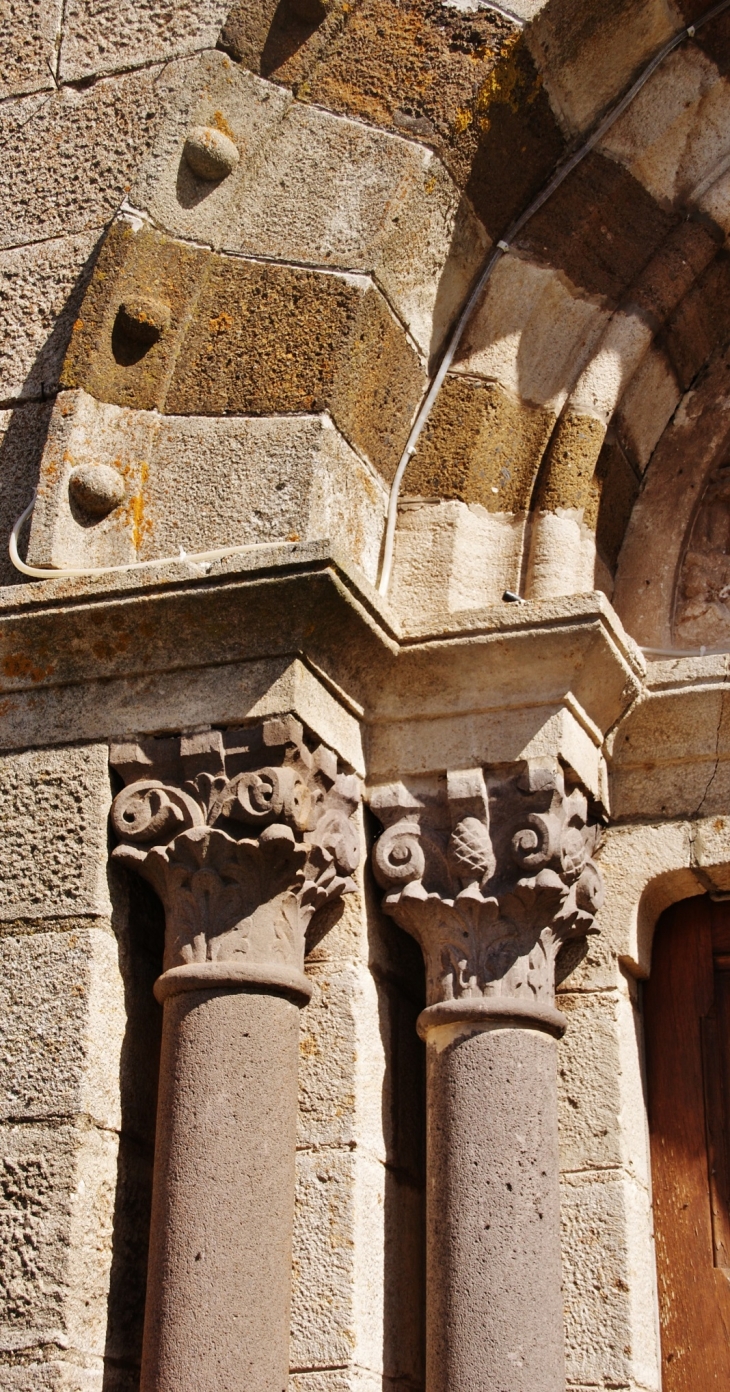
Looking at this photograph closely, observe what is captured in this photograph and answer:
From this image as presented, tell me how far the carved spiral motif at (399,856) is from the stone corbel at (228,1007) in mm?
64

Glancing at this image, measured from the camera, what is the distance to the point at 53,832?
3107 mm

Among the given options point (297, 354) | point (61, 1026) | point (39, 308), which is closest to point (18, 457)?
point (39, 308)

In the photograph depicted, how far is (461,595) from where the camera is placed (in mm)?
3457

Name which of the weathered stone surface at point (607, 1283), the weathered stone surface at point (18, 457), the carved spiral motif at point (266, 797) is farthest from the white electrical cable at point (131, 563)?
the weathered stone surface at point (607, 1283)

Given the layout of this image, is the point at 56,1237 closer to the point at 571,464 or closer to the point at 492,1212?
the point at 492,1212

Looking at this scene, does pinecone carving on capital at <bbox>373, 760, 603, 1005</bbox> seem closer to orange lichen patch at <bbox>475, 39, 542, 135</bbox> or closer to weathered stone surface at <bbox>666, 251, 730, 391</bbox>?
weathered stone surface at <bbox>666, 251, 730, 391</bbox>

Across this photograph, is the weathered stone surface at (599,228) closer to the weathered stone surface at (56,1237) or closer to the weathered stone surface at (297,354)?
the weathered stone surface at (297,354)

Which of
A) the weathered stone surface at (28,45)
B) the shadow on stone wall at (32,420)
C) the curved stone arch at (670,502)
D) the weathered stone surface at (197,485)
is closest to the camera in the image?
the weathered stone surface at (197,485)

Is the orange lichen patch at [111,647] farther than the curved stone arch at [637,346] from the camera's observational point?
No

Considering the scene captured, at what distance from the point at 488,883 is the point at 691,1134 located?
710 mm

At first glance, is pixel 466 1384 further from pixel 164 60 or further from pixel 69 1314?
pixel 164 60

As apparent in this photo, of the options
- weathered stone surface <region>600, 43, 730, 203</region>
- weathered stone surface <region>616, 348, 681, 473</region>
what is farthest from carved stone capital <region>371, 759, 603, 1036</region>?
weathered stone surface <region>600, 43, 730, 203</region>

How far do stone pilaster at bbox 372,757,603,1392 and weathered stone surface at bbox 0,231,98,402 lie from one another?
4.18ft

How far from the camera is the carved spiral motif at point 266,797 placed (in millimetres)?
3000
